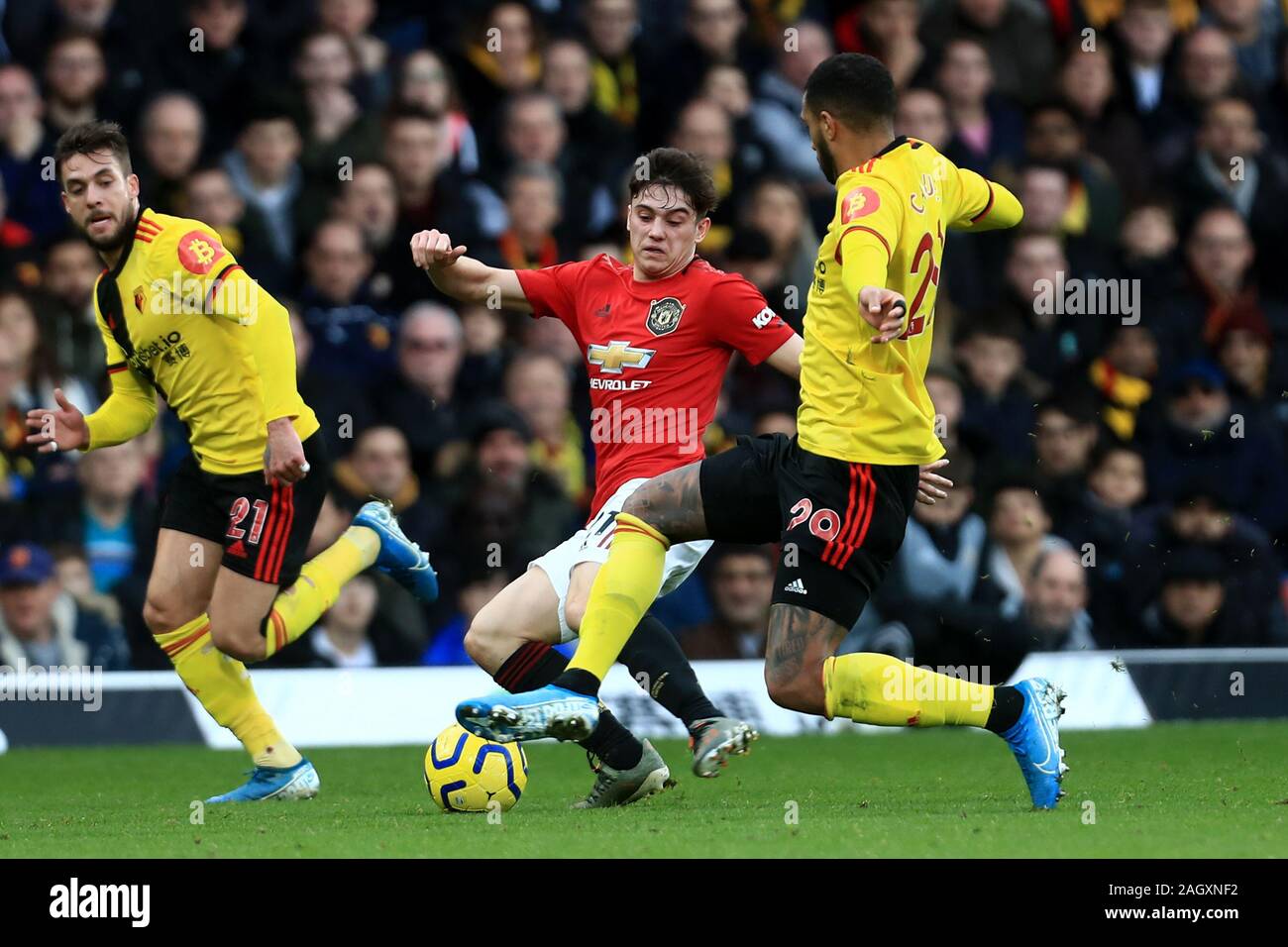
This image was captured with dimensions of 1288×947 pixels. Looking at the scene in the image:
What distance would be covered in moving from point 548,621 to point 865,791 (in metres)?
1.30

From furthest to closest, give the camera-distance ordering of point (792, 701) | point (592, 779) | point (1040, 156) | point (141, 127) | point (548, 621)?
point (1040, 156)
point (141, 127)
point (592, 779)
point (548, 621)
point (792, 701)

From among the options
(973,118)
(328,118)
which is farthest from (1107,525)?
(328,118)

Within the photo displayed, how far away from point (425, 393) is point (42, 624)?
215 centimetres

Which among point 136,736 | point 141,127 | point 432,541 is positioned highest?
point 141,127

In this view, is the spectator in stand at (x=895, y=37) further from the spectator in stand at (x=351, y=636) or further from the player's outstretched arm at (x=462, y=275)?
the player's outstretched arm at (x=462, y=275)

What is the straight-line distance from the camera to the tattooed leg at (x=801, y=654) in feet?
19.8

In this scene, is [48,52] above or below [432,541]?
above

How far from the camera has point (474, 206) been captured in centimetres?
1123

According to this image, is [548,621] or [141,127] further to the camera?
[141,127]

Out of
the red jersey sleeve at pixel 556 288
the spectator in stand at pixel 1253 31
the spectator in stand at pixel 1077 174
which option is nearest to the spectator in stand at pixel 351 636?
the red jersey sleeve at pixel 556 288

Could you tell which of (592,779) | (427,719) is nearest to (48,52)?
(427,719)

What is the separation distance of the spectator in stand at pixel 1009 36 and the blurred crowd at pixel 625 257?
0.02m

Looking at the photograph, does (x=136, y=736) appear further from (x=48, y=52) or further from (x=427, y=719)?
(x=48, y=52)

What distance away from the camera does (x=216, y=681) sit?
25.4 feet
